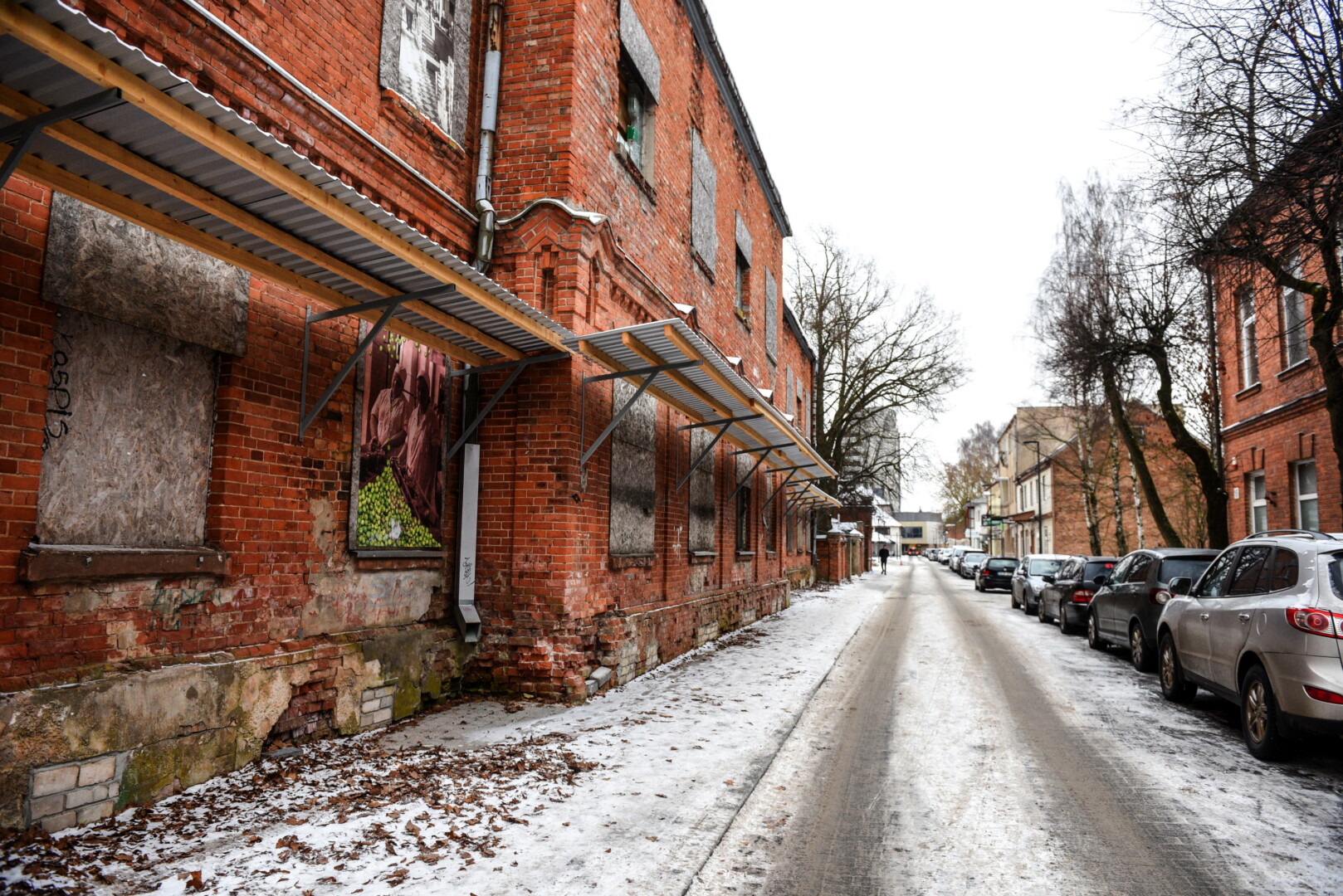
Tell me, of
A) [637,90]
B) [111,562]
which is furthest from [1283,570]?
[637,90]

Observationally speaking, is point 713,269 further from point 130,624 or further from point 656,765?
point 130,624

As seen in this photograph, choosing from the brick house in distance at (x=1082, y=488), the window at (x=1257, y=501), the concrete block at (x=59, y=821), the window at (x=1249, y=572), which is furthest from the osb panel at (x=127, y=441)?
the brick house in distance at (x=1082, y=488)

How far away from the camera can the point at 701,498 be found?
13.0 metres

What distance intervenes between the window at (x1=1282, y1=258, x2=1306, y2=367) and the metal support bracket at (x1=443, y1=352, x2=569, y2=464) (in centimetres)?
1476

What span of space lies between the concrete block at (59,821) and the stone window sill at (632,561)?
217 inches

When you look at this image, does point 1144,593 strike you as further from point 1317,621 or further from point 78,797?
point 78,797

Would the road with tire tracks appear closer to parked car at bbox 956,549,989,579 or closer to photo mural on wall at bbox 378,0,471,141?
photo mural on wall at bbox 378,0,471,141

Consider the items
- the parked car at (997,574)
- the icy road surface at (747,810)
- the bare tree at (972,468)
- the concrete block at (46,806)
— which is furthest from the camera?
the bare tree at (972,468)

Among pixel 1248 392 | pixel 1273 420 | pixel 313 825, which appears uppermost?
pixel 1248 392

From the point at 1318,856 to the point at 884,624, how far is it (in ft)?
41.3

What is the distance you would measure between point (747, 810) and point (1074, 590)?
12.6 metres

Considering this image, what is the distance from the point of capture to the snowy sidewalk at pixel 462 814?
3629 millimetres

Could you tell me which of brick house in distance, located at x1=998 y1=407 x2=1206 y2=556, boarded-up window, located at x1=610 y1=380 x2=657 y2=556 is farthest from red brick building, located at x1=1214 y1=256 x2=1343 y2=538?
boarded-up window, located at x1=610 y1=380 x2=657 y2=556

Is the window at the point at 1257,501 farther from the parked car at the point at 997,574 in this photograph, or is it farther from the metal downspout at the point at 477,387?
the metal downspout at the point at 477,387
